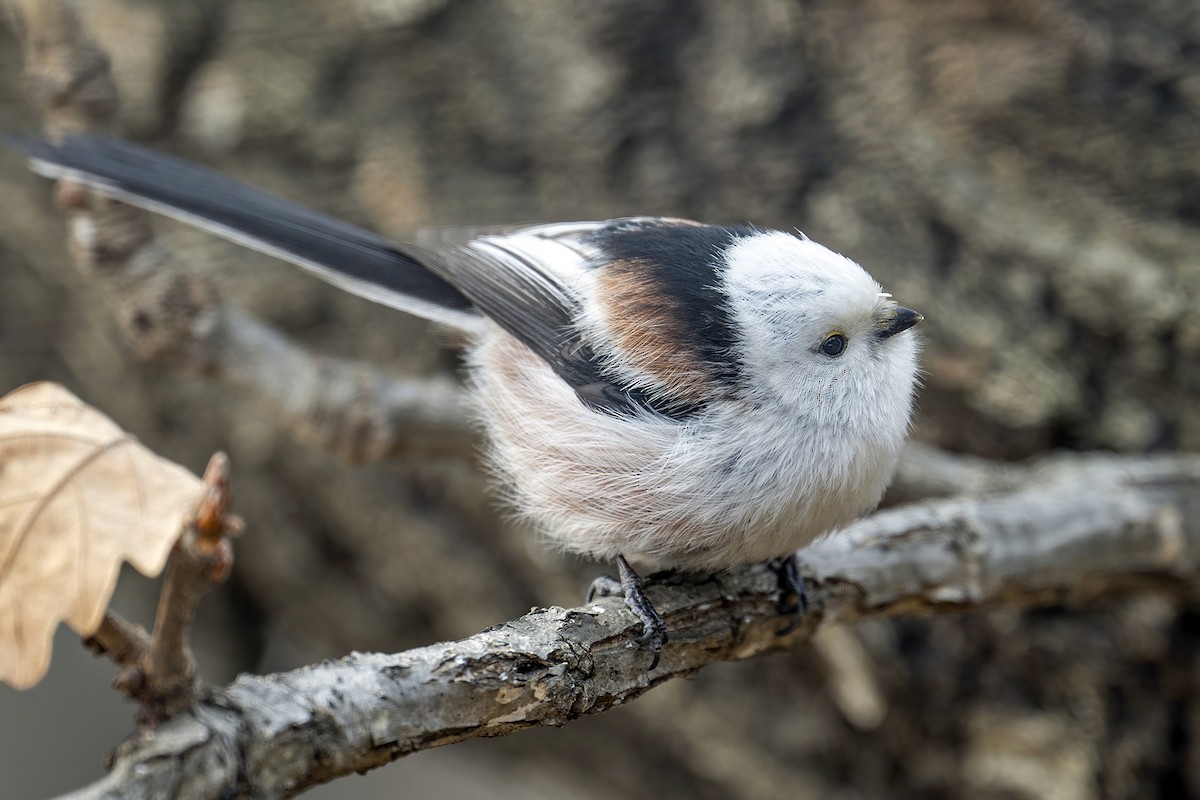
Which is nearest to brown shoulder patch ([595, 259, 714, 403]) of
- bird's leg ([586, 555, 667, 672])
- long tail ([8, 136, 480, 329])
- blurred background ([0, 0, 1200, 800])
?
bird's leg ([586, 555, 667, 672])

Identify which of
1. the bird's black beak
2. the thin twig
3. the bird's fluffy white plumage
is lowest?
the thin twig

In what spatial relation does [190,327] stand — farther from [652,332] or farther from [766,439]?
[766,439]

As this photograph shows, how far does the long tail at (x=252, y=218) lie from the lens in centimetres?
192

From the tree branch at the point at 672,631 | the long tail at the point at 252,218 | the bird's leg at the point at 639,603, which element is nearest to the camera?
the tree branch at the point at 672,631

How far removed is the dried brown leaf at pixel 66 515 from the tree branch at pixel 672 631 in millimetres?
165

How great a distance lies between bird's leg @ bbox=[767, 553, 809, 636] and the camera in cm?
174

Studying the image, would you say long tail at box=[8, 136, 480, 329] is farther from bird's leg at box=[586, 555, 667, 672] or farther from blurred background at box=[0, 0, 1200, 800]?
bird's leg at box=[586, 555, 667, 672]

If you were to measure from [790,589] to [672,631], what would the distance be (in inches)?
10.9

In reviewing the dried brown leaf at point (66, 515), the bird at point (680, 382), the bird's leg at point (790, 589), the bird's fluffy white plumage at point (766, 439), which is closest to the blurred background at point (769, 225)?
the bird at point (680, 382)

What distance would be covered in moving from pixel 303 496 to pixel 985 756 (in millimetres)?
2057

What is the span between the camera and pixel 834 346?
1689mm

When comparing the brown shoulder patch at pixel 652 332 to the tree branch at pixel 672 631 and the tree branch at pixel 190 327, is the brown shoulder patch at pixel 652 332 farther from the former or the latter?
the tree branch at pixel 190 327

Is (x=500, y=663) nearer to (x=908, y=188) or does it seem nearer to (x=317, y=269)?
(x=317, y=269)

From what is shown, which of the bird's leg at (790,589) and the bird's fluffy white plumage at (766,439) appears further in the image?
the bird's leg at (790,589)
